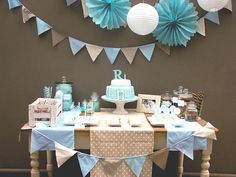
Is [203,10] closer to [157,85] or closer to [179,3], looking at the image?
[179,3]

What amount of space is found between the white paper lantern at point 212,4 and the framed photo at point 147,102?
2.48ft

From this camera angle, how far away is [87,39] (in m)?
2.38

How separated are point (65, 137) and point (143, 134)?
0.50 metres

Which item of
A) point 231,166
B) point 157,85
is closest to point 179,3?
point 157,85

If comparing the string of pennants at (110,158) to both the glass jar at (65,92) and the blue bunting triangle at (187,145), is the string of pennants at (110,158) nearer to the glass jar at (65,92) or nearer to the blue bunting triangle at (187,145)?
the blue bunting triangle at (187,145)

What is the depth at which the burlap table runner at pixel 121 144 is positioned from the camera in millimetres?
1863

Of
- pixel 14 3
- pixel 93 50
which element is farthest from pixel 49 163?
pixel 14 3

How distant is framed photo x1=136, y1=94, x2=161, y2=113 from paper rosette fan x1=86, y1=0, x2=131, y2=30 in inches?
23.7

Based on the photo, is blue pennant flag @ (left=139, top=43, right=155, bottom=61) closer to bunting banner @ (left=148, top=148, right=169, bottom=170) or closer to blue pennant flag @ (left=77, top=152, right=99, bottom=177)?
bunting banner @ (left=148, top=148, right=169, bottom=170)

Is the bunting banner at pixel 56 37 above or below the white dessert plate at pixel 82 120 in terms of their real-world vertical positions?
above

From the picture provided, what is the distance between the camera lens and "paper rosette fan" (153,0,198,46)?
2213mm

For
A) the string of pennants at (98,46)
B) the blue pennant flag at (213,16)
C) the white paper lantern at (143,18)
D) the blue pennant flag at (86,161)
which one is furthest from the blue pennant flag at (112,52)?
the blue pennant flag at (86,161)

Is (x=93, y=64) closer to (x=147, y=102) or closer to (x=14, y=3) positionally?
(x=147, y=102)

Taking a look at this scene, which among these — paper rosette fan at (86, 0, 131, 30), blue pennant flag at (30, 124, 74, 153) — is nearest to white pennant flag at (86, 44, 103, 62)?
paper rosette fan at (86, 0, 131, 30)
